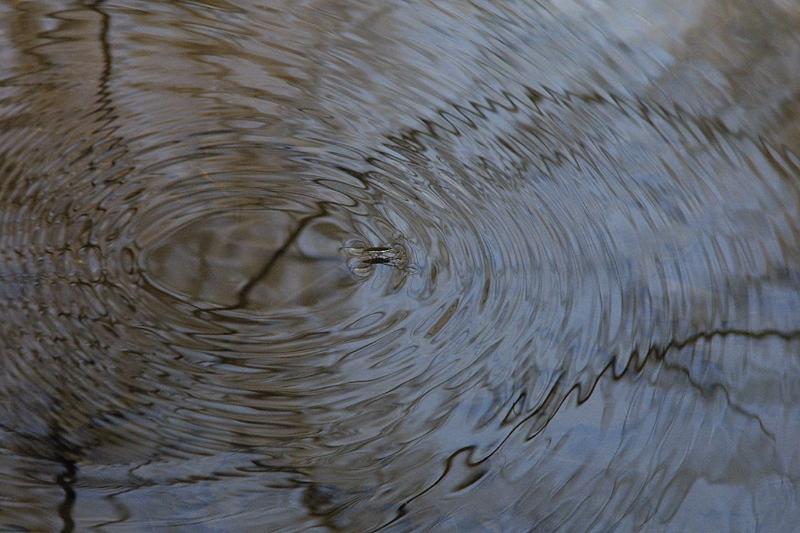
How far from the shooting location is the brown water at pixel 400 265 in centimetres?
58

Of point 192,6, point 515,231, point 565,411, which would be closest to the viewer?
point 565,411

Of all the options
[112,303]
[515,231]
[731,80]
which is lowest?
[112,303]

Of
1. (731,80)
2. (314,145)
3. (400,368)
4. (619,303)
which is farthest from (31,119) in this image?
(731,80)

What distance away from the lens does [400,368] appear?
662 mm

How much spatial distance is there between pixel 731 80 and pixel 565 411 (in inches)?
17.9

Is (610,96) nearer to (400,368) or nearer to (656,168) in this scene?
(656,168)

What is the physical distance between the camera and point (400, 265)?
0.76m

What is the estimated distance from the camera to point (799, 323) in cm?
70

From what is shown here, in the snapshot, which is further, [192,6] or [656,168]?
[192,6]

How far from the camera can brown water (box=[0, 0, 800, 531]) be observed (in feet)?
1.90

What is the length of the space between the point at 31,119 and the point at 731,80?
659 mm

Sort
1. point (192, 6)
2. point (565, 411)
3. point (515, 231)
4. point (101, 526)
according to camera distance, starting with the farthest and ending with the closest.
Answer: point (192, 6) < point (515, 231) < point (565, 411) < point (101, 526)

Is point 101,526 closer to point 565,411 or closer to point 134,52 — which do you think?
point 565,411

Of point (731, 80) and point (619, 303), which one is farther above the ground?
point (731, 80)
